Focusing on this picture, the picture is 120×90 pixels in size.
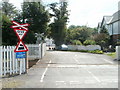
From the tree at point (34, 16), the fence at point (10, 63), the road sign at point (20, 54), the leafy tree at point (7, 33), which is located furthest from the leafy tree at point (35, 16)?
the road sign at point (20, 54)

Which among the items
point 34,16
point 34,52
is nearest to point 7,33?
point 34,52

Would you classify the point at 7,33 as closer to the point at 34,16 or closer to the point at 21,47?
the point at 34,16

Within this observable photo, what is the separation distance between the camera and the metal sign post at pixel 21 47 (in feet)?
33.6

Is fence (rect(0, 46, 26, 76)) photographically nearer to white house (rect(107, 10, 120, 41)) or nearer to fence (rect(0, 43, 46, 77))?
fence (rect(0, 43, 46, 77))

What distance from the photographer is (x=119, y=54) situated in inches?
740

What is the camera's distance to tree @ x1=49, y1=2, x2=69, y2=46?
51.0 metres

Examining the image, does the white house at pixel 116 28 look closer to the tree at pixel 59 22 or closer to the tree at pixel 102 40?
the tree at pixel 102 40

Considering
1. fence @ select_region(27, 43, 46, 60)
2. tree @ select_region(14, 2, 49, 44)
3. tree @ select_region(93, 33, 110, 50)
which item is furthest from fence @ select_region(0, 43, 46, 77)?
tree @ select_region(93, 33, 110, 50)

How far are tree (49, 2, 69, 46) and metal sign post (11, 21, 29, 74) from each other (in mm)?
39060

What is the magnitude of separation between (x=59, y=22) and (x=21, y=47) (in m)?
40.9

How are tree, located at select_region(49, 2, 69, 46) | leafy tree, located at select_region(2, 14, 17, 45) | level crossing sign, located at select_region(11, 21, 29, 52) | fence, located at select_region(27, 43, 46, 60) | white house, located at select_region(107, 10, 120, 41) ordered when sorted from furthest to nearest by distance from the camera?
tree, located at select_region(49, 2, 69, 46), white house, located at select_region(107, 10, 120, 41), leafy tree, located at select_region(2, 14, 17, 45), fence, located at select_region(27, 43, 46, 60), level crossing sign, located at select_region(11, 21, 29, 52)

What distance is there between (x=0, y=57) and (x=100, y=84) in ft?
16.7

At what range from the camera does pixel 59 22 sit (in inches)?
2003

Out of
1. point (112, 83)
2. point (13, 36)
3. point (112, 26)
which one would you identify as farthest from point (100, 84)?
point (112, 26)
